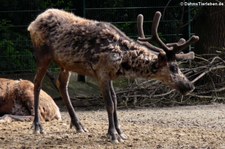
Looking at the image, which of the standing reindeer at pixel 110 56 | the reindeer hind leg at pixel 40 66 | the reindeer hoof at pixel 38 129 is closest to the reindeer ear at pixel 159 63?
the standing reindeer at pixel 110 56

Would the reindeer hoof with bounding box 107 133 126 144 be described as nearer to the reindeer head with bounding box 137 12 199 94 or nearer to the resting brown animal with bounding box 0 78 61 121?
the reindeer head with bounding box 137 12 199 94

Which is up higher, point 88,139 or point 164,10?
point 164,10

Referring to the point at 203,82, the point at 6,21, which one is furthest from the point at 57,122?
the point at 6,21

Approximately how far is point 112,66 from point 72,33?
0.78m

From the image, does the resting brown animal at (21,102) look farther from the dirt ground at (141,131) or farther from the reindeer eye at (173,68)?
the reindeer eye at (173,68)

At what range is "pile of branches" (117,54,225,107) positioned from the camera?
10859mm

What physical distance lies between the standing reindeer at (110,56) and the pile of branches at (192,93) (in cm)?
366

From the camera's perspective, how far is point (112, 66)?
675 cm

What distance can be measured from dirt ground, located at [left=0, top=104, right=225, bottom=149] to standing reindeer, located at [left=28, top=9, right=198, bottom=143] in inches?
14.3

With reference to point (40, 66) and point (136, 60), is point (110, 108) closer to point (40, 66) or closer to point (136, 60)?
point (136, 60)

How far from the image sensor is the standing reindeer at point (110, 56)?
679cm

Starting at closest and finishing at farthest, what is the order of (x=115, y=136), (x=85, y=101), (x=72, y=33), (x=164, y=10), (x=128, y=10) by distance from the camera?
(x=115, y=136)
(x=72, y=33)
(x=85, y=101)
(x=164, y=10)
(x=128, y=10)

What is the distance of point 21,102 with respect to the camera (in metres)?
8.90

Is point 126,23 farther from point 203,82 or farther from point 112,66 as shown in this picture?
point 112,66
